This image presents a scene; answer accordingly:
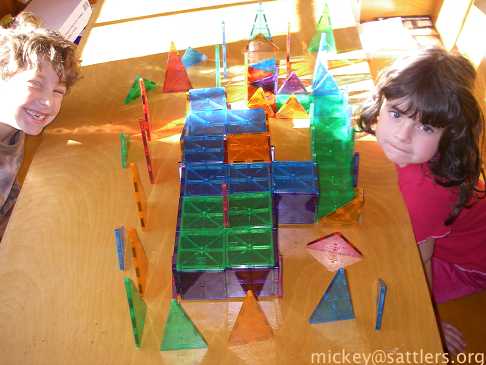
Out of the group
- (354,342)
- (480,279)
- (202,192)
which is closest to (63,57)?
(202,192)

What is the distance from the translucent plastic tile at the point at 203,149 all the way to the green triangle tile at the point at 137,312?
1.00 feet

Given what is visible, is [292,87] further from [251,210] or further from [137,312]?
[137,312]

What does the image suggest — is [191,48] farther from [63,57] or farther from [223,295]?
[223,295]

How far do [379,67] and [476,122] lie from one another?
544mm

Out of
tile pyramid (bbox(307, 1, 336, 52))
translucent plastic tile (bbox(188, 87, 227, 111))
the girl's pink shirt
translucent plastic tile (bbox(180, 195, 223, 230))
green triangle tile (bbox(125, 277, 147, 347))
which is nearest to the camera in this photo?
green triangle tile (bbox(125, 277, 147, 347))

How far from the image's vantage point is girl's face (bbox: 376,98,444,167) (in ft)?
3.34

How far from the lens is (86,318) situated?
0.93 meters

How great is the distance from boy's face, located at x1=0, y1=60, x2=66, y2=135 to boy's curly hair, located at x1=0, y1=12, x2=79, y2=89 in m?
0.02

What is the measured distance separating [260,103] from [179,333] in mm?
606

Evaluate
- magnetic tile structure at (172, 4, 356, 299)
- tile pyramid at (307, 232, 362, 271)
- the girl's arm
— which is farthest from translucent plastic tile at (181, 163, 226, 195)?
the girl's arm

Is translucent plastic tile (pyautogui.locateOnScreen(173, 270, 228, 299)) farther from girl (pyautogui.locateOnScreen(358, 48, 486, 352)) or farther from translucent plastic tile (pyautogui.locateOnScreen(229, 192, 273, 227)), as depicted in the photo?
girl (pyautogui.locateOnScreen(358, 48, 486, 352))

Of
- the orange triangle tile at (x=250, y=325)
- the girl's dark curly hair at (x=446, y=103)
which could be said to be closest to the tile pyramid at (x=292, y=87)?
the girl's dark curly hair at (x=446, y=103)

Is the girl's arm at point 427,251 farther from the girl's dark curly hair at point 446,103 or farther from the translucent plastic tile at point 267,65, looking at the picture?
the translucent plastic tile at point 267,65

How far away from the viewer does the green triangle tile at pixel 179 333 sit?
86 centimetres
